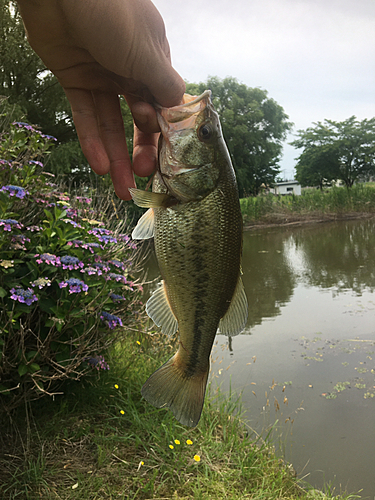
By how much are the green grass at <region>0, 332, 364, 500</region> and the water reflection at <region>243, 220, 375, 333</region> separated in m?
4.33

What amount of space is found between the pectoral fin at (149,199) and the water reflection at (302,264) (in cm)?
687

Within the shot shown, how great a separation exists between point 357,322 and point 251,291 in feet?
10.2

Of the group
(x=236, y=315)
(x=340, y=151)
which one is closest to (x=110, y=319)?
(x=236, y=315)

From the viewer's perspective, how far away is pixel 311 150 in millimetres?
40188

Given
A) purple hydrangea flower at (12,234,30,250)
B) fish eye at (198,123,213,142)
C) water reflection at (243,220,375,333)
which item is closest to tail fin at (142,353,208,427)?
fish eye at (198,123,213,142)

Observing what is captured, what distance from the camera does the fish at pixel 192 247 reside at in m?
1.35

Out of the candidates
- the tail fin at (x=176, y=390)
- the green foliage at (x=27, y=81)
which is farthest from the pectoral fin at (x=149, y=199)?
the green foliage at (x=27, y=81)

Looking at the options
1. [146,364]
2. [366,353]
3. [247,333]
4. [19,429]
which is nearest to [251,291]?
[247,333]

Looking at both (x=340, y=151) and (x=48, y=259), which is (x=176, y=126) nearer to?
(x=48, y=259)

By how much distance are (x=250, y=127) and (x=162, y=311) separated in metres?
47.7

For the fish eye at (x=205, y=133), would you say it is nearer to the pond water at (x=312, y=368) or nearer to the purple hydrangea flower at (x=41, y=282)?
the pond water at (x=312, y=368)

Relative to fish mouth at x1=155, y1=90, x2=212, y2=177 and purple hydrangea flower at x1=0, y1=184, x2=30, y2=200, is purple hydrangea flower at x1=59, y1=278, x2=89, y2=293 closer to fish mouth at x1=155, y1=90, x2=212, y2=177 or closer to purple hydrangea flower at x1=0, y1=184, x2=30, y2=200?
purple hydrangea flower at x1=0, y1=184, x2=30, y2=200

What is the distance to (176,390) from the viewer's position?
4.63 feet

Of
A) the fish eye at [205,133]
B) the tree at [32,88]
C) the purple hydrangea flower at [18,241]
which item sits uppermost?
the tree at [32,88]
